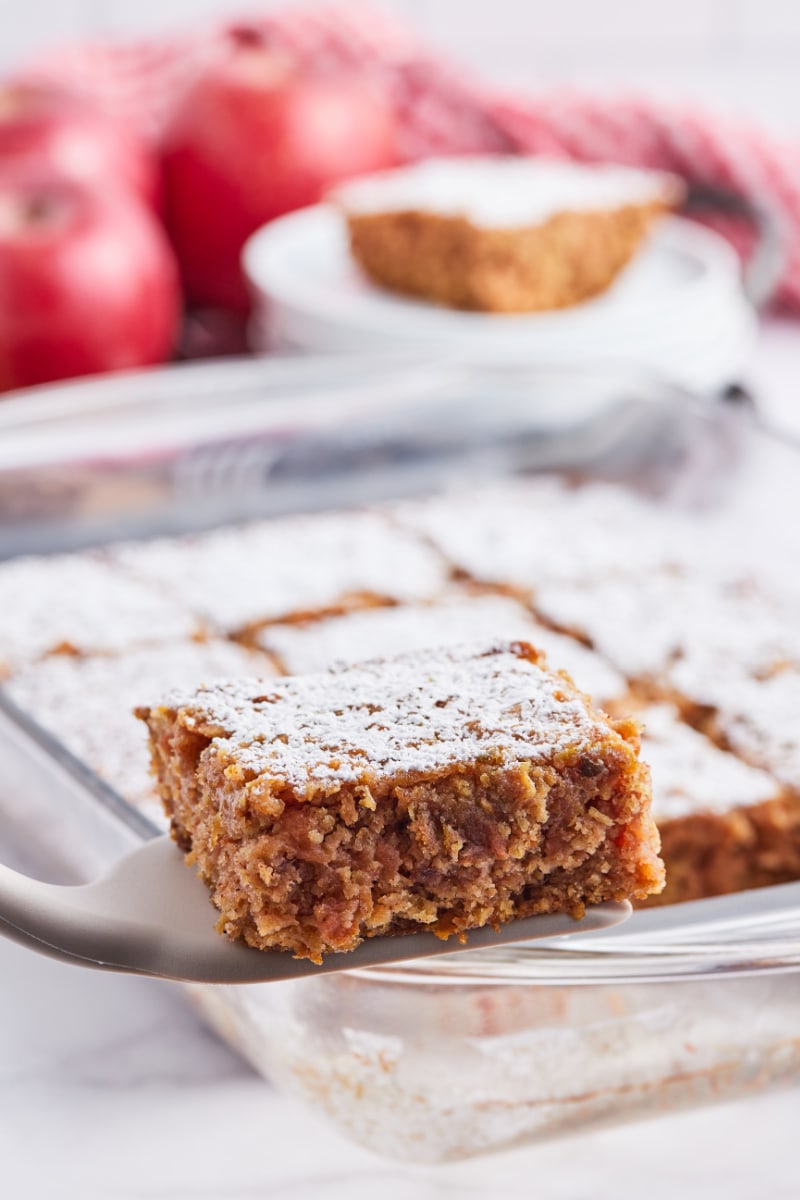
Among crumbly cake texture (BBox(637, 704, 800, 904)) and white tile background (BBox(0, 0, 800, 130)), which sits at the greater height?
crumbly cake texture (BBox(637, 704, 800, 904))

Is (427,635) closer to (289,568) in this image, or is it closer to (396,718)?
(289,568)

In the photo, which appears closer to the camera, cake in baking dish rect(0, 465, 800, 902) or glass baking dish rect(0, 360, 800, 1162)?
glass baking dish rect(0, 360, 800, 1162)

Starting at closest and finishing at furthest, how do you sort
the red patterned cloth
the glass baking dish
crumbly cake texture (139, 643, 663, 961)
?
crumbly cake texture (139, 643, 663, 961), the glass baking dish, the red patterned cloth

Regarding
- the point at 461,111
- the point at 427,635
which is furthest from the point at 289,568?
the point at 461,111

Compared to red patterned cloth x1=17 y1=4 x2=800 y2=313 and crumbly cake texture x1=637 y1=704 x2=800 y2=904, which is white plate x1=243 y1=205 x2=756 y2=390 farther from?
crumbly cake texture x1=637 y1=704 x2=800 y2=904

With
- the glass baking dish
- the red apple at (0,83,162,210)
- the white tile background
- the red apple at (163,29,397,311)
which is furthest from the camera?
the white tile background

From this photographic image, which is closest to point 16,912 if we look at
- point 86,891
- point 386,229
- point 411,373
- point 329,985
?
point 86,891

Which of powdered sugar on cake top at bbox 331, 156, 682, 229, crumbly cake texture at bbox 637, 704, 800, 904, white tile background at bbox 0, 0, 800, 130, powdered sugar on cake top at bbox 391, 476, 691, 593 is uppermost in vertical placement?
powdered sugar on cake top at bbox 331, 156, 682, 229

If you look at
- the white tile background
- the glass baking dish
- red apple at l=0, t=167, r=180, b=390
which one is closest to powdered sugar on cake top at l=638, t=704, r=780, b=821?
the glass baking dish
